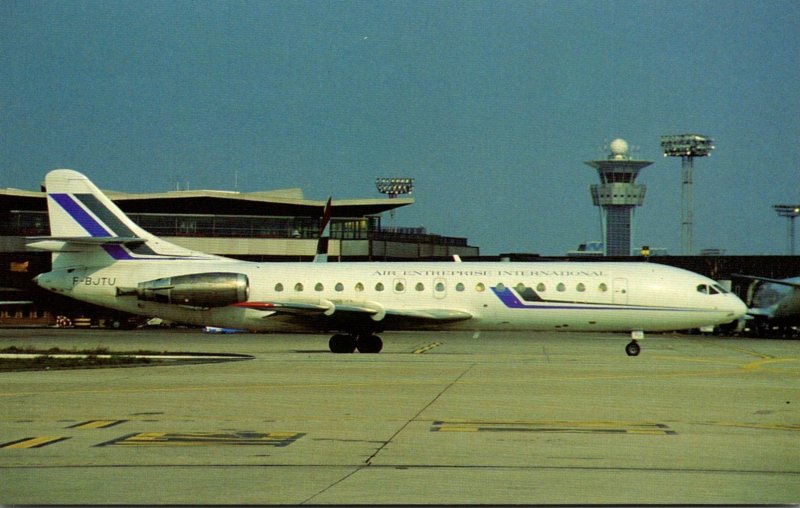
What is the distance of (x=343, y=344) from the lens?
39312 mm

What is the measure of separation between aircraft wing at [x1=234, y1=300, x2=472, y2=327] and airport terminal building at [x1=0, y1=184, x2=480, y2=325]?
53.6 m

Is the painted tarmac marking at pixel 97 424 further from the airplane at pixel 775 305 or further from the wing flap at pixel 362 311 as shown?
the airplane at pixel 775 305

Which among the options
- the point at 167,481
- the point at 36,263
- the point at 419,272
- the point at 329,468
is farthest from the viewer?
the point at 36,263

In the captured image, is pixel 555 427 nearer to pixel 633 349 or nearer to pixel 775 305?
pixel 633 349

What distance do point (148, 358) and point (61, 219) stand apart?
10.6 metres

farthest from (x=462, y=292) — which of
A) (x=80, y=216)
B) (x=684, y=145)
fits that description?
(x=684, y=145)

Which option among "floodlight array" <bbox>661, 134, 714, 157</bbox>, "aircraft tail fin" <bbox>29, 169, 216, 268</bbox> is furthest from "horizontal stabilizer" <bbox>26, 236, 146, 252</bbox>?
"floodlight array" <bbox>661, 134, 714, 157</bbox>

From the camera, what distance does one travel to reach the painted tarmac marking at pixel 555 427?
51.5ft

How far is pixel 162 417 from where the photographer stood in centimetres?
1720

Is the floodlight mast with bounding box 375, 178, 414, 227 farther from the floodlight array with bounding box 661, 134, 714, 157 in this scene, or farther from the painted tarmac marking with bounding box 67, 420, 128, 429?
the painted tarmac marking with bounding box 67, 420, 128, 429

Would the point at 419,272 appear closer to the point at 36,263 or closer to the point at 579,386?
the point at 579,386

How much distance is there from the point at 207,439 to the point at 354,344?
24.9 m

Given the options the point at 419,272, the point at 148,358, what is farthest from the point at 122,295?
the point at 419,272

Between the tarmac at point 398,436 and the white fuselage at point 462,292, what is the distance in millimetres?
9550
